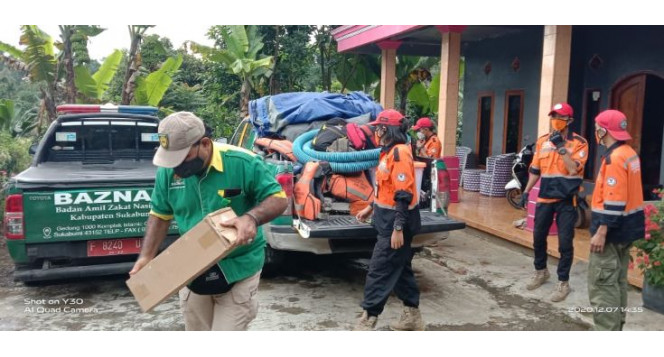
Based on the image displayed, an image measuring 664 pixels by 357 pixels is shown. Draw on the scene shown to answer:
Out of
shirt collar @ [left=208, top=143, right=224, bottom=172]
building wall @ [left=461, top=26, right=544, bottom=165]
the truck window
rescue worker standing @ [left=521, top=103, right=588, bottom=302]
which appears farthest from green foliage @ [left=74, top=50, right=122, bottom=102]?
shirt collar @ [left=208, top=143, right=224, bottom=172]

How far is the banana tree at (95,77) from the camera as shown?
1112 cm

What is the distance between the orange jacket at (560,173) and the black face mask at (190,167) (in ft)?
12.1

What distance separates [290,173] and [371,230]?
2.95 feet

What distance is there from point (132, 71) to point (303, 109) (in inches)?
257

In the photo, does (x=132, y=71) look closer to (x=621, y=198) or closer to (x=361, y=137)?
A: (x=361, y=137)

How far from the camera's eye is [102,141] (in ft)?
20.2

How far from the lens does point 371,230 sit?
4.86 metres

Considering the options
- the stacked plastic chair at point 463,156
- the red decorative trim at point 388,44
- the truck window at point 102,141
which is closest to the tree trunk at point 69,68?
the truck window at point 102,141

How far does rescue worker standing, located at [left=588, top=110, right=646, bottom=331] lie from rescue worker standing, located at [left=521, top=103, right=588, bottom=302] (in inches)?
40.2

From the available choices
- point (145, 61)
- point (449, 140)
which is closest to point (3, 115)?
point (145, 61)

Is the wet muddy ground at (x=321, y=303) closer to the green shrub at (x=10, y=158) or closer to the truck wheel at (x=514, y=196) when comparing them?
the green shrub at (x=10, y=158)

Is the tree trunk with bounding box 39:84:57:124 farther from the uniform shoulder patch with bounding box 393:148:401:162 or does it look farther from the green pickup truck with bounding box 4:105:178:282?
the uniform shoulder patch with bounding box 393:148:401:162

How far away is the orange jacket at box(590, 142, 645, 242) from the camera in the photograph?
157 inches

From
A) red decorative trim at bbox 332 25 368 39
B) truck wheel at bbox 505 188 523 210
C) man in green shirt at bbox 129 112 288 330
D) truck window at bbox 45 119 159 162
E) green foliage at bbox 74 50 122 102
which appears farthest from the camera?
red decorative trim at bbox 332 25 368 39
